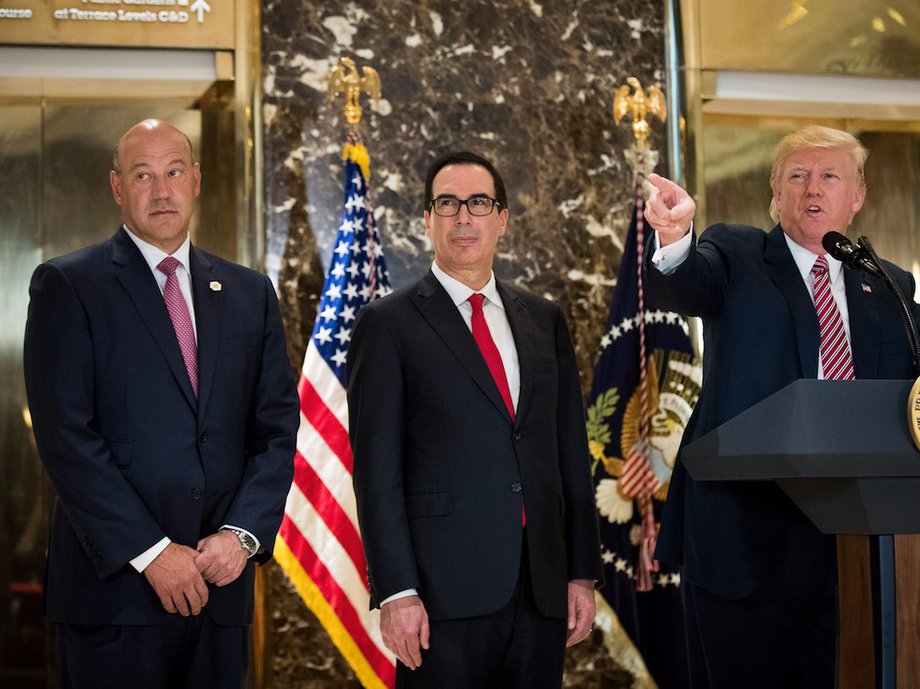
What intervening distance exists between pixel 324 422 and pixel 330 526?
36 centimetres

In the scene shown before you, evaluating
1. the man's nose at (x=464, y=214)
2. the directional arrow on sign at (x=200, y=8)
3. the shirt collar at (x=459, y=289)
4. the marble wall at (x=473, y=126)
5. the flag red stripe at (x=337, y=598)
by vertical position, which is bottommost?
the flag red stripe at (x=337, y=598)

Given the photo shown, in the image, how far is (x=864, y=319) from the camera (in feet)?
8.76

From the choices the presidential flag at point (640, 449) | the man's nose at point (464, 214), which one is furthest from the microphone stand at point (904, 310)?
the presidential flag at point (640, 449)

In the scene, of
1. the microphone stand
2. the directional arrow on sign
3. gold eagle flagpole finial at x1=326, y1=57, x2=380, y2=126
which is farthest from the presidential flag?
the microphone stand

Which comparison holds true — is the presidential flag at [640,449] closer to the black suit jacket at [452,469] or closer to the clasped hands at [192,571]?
the black suit jacket at [452,469]

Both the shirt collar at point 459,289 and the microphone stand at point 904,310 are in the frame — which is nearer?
the microphone stand at point 904,310

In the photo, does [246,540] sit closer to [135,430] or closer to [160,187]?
[135,430]

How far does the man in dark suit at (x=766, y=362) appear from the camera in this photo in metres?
2.52

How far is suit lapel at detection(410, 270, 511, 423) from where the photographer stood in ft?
8.85

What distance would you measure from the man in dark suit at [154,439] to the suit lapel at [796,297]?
3.91 ft

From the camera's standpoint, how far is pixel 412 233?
4.60 metres

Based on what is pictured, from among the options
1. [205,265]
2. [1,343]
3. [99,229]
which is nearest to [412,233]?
[99,229]

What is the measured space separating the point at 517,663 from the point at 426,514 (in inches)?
15.5

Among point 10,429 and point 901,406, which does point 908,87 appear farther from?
point 10,429
